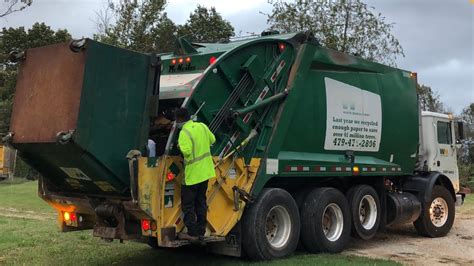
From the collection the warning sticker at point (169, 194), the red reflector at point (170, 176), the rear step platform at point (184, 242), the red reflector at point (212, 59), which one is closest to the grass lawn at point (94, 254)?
the rear step platform at point (184, 242)

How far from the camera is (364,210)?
Answer: 9.27 metres

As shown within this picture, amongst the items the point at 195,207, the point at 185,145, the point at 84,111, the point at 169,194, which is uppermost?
the point at 84,111

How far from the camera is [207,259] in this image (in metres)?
7.55

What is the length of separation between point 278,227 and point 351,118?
2418 millimetres

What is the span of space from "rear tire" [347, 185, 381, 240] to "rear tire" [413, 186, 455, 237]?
56.3 inches

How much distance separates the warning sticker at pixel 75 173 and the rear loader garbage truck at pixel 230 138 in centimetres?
4

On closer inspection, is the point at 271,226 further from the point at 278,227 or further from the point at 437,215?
the point at 437,215

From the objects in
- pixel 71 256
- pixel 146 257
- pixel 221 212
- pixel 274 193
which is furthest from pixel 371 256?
pixel 71 256

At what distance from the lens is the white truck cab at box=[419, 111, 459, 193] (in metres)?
10.8

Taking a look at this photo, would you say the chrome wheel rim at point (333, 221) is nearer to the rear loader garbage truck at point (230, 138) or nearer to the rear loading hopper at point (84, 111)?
the rear loader garbage truck at point (230, 138)

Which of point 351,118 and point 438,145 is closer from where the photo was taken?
point 351,118

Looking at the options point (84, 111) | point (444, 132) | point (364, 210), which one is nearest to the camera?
point (84, 111)

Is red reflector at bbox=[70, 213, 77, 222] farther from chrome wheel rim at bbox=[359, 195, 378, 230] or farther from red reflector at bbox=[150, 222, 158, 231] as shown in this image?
chrome wheel rim at bbox=[359, 195, 378, 230]

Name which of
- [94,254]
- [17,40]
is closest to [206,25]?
[17,40]
